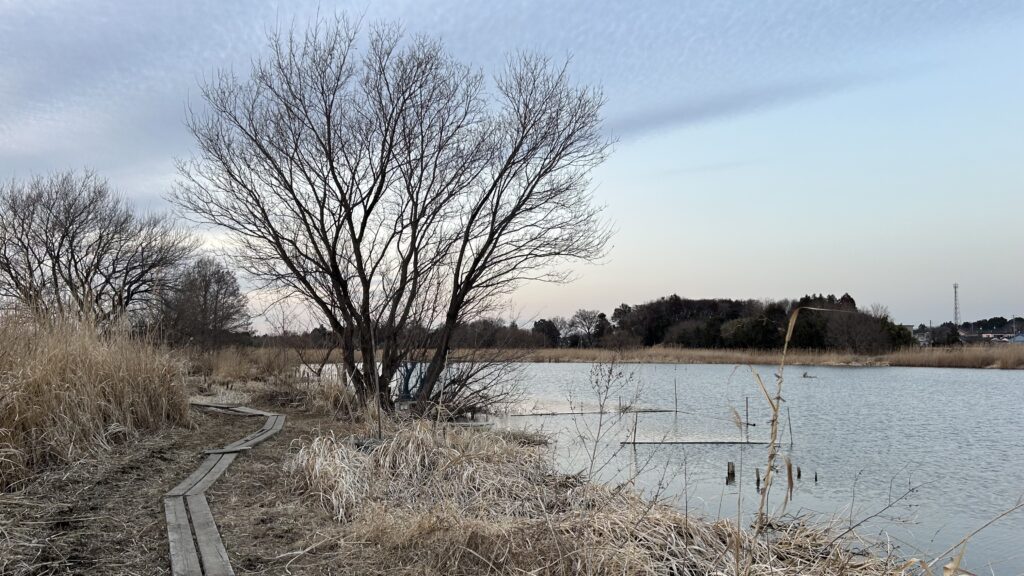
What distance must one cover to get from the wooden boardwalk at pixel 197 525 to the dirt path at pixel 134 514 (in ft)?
0.22

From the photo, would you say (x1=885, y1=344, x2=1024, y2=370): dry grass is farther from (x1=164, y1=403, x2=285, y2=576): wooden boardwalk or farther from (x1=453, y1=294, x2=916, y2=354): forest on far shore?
(x1=164, y1=403, x2=285, y2=576): wooden boardwalk

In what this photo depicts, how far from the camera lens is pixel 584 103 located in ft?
37.1

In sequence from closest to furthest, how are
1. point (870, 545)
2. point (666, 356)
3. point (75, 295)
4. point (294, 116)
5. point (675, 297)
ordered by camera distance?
point (870, 545)
point (75, 295)
point (294, 116)
point (666, 356)
point (675, 297)

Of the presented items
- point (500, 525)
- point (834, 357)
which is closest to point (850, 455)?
point (500, 525)

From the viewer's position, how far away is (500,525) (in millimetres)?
4418

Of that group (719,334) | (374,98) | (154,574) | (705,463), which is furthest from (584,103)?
(719,334)

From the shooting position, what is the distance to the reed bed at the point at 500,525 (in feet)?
13.2

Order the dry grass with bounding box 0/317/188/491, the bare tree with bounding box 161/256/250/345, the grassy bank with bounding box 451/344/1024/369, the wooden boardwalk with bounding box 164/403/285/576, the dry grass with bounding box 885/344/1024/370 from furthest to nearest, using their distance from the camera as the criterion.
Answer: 1. the grassy bank with bounding box 451/344/1024/369
2. the dry grass with bounding box 885/344/1024/370
3. the bare tree with bounding box 161/256/250/345
4. the dry grass with bounding box 0/317/188/491
5. the wooden boardwalk with bounding box 164/403/285/576

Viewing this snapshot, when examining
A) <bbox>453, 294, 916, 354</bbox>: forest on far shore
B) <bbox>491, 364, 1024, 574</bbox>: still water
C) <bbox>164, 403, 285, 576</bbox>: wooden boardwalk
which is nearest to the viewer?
<bbox>164, 403, 285, 576</bbox>: wooden boardwalk

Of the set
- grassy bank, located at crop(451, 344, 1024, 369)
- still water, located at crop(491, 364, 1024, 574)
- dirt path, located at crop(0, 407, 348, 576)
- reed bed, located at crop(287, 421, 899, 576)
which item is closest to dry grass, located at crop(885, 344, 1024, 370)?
grassy bank, located at crop(451, 344, 1024, 369)

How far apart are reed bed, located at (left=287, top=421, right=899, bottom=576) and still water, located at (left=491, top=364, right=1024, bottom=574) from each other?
1.35 feet

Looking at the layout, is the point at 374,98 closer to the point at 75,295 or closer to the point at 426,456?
the point at 75,295

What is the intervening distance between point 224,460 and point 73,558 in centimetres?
286

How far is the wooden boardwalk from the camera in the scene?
358 cm
